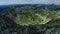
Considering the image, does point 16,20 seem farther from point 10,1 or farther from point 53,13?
point 53,13

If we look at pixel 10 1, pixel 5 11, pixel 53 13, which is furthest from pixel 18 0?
pixel 53 13

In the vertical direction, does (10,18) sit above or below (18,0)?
below


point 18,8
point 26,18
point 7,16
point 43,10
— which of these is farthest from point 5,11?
point 43,10

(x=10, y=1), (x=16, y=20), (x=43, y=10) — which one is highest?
(x=10, y=1)

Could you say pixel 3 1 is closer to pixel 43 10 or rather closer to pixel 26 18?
pixel 26 18

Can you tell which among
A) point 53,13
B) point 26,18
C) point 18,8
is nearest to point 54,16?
point 53,13

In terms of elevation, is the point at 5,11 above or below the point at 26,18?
above

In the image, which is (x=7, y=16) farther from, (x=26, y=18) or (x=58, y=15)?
(x=58, y=15)
